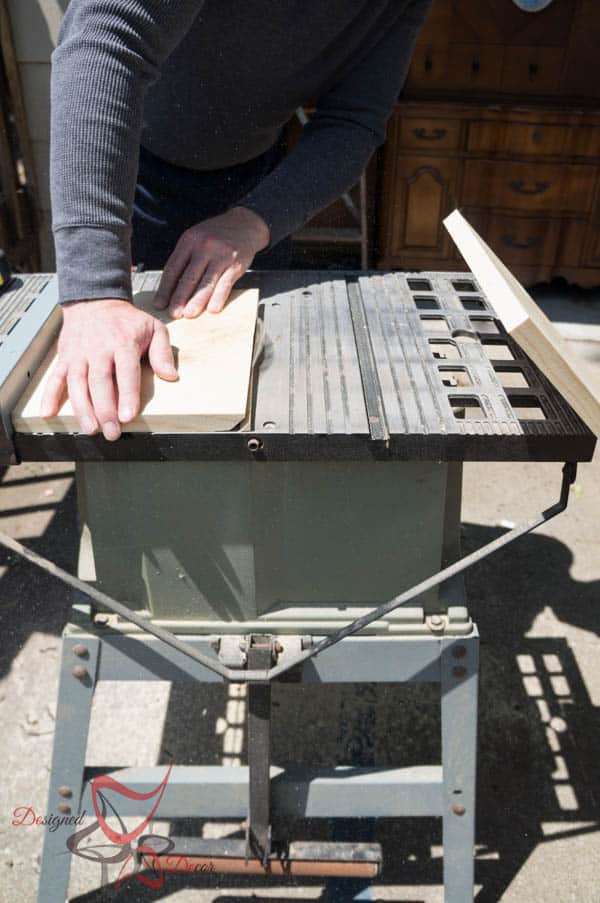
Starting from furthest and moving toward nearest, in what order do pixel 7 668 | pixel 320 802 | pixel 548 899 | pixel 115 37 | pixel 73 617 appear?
pixel 7 668
pixel 548 899
pixel 320 802
pixel 73 617
pixel 115 37

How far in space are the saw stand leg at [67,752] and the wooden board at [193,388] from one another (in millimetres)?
440

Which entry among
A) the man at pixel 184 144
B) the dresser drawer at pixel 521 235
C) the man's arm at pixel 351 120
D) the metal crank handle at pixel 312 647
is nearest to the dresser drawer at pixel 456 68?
the dresser drawer at pixel 521 235

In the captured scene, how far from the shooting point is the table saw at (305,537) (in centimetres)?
98

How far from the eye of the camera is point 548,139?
12.6ft

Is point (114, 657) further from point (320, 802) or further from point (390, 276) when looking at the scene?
point (390, 276)

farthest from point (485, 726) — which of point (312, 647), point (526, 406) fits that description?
point (526, 406)

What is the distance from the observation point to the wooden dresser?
12.5 ft

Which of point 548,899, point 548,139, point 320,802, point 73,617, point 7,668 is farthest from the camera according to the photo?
point 548,139

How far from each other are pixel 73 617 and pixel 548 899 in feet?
3.70

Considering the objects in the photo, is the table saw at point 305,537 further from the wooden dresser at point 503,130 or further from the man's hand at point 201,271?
the wooden dresser at point 503,130

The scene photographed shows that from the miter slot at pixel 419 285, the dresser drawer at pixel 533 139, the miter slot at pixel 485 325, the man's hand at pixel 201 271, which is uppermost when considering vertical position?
the dresser drawer at pixel 533 139

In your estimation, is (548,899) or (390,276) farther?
(548,899)

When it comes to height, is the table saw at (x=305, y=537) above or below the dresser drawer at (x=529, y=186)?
below

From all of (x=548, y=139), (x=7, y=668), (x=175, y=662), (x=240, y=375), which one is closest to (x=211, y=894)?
(x=175, y=662)
